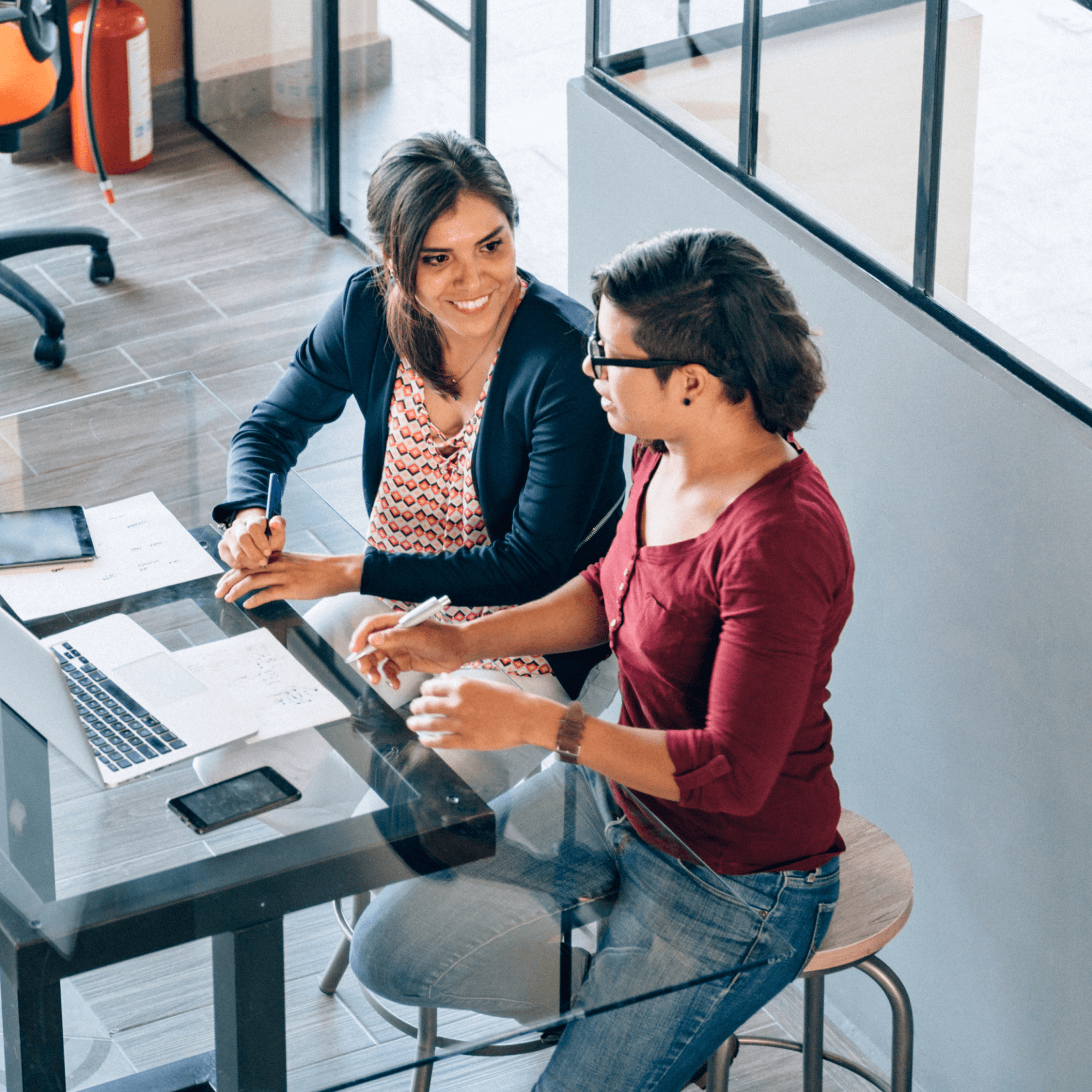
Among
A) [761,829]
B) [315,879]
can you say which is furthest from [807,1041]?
[315,879]

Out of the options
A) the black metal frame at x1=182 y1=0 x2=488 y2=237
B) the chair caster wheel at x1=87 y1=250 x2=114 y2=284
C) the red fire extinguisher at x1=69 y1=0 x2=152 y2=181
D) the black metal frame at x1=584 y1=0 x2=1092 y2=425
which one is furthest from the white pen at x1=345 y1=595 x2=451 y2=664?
the red fire extinguisher at x1=69 y1=0 x2=152 y2=181

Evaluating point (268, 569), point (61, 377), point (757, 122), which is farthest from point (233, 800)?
point (61, 377)

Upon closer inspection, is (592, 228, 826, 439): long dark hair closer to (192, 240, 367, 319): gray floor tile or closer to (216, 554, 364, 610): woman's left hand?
(216, 554, 364, 610): woman's left hand

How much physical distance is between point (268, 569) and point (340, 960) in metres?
0.47

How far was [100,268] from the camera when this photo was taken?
14.1 feet

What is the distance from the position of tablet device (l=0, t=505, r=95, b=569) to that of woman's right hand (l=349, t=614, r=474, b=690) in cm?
38

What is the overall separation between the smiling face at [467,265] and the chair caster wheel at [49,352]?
6.68 feet

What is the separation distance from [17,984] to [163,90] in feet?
13.0

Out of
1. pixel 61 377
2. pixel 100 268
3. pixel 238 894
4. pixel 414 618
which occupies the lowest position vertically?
pixel 61 377

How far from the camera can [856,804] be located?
2.35 metres

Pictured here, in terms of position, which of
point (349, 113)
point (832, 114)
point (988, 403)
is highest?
point (832, 114)

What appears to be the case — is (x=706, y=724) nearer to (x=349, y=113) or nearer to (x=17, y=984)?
(x=17, y=984)

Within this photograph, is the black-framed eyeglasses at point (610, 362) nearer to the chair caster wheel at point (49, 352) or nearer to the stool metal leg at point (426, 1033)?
the stool metal leg at point (426, 1033)

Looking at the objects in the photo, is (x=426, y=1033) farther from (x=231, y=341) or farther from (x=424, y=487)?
(x=231, y=341)
